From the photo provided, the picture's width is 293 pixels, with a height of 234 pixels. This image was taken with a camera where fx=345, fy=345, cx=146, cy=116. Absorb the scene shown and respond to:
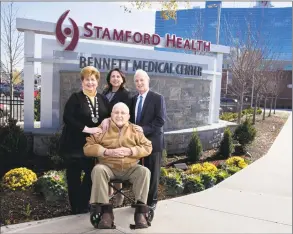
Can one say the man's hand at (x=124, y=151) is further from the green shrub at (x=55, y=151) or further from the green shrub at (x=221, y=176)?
the green shrub at (x=55, y=151)

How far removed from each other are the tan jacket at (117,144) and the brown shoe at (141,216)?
0.42 m

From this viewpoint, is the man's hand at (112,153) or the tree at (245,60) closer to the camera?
the man's hand at (112,153)

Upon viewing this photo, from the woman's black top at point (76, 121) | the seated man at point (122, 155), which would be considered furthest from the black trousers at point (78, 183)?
the seated man at point (122, 155)

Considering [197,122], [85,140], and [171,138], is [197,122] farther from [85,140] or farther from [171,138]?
[85,140]

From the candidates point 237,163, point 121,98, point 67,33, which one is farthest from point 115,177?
point 67,33

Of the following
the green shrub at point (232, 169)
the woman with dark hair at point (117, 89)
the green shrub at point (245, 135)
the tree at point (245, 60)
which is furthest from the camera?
the tree at point (245, 60)

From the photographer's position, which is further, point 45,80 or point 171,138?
point 171,138

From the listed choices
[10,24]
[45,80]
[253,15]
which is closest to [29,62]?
[45,80]

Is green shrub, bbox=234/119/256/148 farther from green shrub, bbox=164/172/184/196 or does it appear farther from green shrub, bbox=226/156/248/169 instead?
green shrub, bbox=164/172/184/196

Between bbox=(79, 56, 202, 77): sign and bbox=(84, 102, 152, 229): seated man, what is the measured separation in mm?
3847

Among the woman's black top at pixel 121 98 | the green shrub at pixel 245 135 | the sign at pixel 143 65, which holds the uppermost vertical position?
the sign at pixel 143 65

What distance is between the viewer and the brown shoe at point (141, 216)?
3.35m

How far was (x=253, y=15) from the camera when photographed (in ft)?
45.9

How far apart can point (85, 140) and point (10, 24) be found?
666 cm
